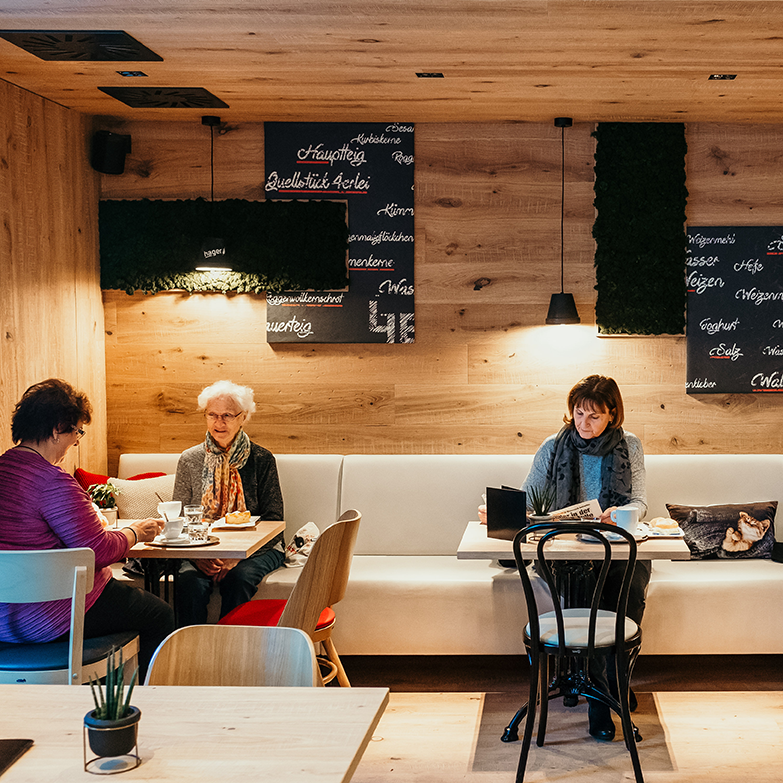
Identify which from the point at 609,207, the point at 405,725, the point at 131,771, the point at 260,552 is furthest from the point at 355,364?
the point at 131,771

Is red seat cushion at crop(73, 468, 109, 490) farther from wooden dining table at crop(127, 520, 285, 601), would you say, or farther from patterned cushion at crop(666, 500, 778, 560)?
patterned cushion at crop(666, 500, 778, 560)

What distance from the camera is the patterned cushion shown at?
4.08 metres

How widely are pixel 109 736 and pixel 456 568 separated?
2.81 meters

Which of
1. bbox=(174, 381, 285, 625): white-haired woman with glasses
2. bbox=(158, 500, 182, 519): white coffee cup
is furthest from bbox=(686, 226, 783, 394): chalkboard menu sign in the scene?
bbox=(158, 500, 182, 519): white coffee cup

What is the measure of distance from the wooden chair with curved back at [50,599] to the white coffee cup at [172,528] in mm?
530

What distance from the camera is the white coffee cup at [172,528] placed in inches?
128

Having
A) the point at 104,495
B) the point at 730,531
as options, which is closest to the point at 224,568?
the point at 104,495

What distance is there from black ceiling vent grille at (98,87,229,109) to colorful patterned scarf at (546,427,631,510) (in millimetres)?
2268

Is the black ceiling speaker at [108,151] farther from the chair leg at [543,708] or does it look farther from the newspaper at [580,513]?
the chair leg at [543,708]

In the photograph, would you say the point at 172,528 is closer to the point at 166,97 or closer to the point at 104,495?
the point at 104,495

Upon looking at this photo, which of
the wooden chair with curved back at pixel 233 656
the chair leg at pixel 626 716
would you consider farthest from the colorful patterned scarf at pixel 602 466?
the wooden chair with curved back at pixel 233 656

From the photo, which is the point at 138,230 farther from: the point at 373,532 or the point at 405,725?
the point at 405,725

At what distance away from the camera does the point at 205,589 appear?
3.70 meters

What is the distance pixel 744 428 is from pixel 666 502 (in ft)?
2.15
